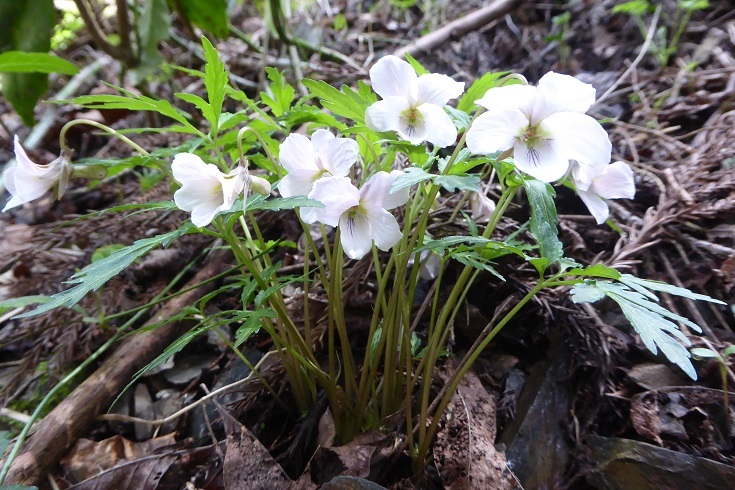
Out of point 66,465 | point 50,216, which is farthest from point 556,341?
point 50,216

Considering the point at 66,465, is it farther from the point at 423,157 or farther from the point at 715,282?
the point at 715,282

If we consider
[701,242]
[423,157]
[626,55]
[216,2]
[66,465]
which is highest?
[216,2]

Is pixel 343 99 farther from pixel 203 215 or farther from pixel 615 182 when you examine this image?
pixel 615 182

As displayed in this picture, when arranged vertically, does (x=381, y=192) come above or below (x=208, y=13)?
below

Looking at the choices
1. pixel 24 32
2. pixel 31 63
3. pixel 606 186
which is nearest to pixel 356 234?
pixel 606 186

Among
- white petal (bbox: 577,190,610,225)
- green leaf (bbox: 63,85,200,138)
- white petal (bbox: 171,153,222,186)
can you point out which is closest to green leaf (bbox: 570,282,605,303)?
white petal (bbox: 577,190,610,225)
